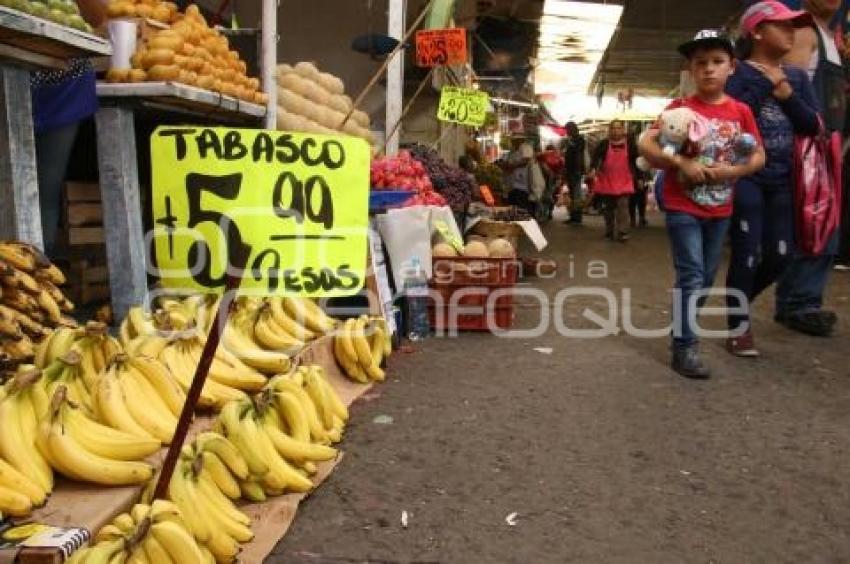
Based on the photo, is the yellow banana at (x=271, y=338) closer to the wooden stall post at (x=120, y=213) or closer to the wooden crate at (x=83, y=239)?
the wooden stall post at (x=120, y=213)

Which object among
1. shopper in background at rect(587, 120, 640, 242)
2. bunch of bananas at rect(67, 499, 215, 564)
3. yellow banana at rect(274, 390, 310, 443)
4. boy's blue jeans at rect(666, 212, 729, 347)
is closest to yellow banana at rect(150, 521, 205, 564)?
bunch of bananas at rect(67, 499, 215, 564)

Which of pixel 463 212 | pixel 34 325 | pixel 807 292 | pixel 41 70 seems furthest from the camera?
pixel 463 212

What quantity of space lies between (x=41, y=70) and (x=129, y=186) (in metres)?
0.71

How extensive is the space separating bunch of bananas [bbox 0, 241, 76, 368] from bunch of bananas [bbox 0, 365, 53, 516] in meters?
0.54

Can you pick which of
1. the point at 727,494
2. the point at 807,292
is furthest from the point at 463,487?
the point at 807,292

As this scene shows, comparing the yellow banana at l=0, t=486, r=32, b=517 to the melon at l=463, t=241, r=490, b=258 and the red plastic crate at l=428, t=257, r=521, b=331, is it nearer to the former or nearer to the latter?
the red plastic crate at l=428, t=257, r=521, b=331

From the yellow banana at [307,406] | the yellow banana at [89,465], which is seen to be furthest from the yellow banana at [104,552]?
the yellow banana at [307,406]

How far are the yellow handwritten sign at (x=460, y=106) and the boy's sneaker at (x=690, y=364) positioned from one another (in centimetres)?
422

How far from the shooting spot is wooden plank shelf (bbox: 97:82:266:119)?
13.3 ft

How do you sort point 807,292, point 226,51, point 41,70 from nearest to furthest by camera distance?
1. point 41,70
2. point 226,51
3. point 807,292

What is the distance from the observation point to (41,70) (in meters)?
3.71

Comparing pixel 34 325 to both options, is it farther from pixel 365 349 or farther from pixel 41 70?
pixel 365 349

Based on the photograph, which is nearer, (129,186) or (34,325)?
(34,325)

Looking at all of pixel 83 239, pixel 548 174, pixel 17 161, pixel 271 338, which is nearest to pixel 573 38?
pixel 548 174
